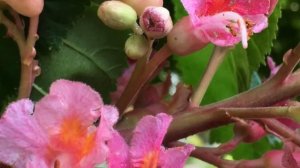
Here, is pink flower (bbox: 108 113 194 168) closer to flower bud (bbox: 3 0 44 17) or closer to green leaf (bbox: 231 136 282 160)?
flower bud (bbox: 3 0 44 17)

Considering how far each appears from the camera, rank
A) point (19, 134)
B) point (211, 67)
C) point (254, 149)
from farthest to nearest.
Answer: point (254, 149) < point (211, 67) < point (19, 134)

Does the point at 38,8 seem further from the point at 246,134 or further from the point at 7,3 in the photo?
the point at 246,134

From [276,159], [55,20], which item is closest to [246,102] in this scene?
[276,159]

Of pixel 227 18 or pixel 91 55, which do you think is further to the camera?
pixel 91 55

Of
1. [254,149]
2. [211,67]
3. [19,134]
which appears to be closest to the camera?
[19,134]

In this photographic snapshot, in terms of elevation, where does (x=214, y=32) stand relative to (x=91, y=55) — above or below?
above

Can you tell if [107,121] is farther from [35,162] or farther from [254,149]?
[254,149]

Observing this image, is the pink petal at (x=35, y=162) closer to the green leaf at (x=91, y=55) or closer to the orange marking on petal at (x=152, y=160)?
the orange marking on petal at (x=152, y=160)
